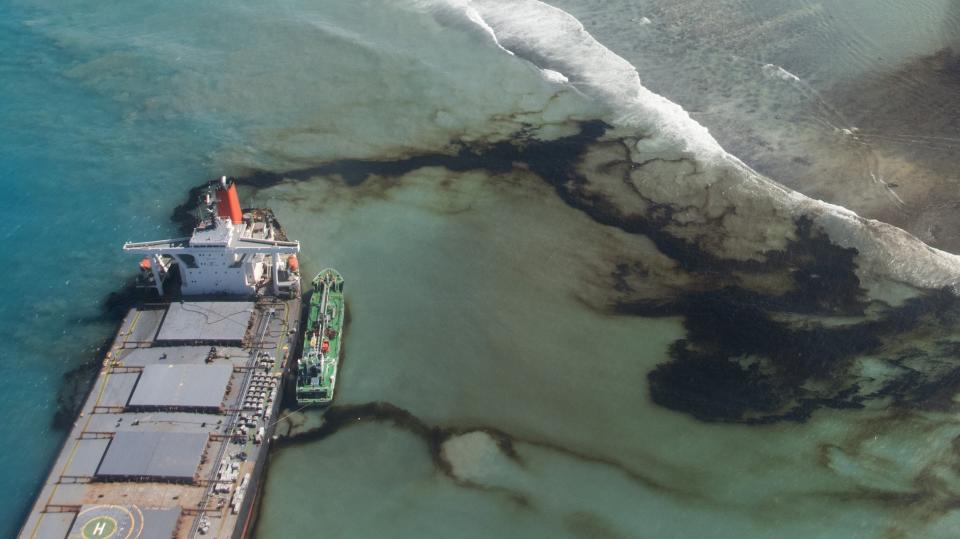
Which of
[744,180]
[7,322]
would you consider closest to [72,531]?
[7,322]

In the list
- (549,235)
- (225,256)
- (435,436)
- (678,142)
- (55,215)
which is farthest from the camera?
(678,142)

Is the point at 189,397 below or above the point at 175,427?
above

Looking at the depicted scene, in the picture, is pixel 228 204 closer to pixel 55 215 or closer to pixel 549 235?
pixel 55 215

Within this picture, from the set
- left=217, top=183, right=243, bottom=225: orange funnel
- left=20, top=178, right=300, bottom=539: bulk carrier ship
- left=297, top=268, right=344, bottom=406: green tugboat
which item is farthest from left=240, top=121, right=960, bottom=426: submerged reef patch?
left=20, top=178, right=300, bottom=539: bulk carrier ship

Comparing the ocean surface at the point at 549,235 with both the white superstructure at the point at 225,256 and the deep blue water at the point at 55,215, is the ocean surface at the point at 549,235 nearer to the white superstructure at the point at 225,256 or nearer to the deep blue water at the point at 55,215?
the deep blue water at the point at 55,215

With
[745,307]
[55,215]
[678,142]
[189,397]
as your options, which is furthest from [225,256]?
[678,142]

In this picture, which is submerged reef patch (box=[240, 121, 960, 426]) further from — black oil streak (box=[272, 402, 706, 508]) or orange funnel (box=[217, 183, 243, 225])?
orange funnel (box=[217, 183, 243, 225])

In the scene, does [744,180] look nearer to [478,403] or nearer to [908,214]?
[908,214]
